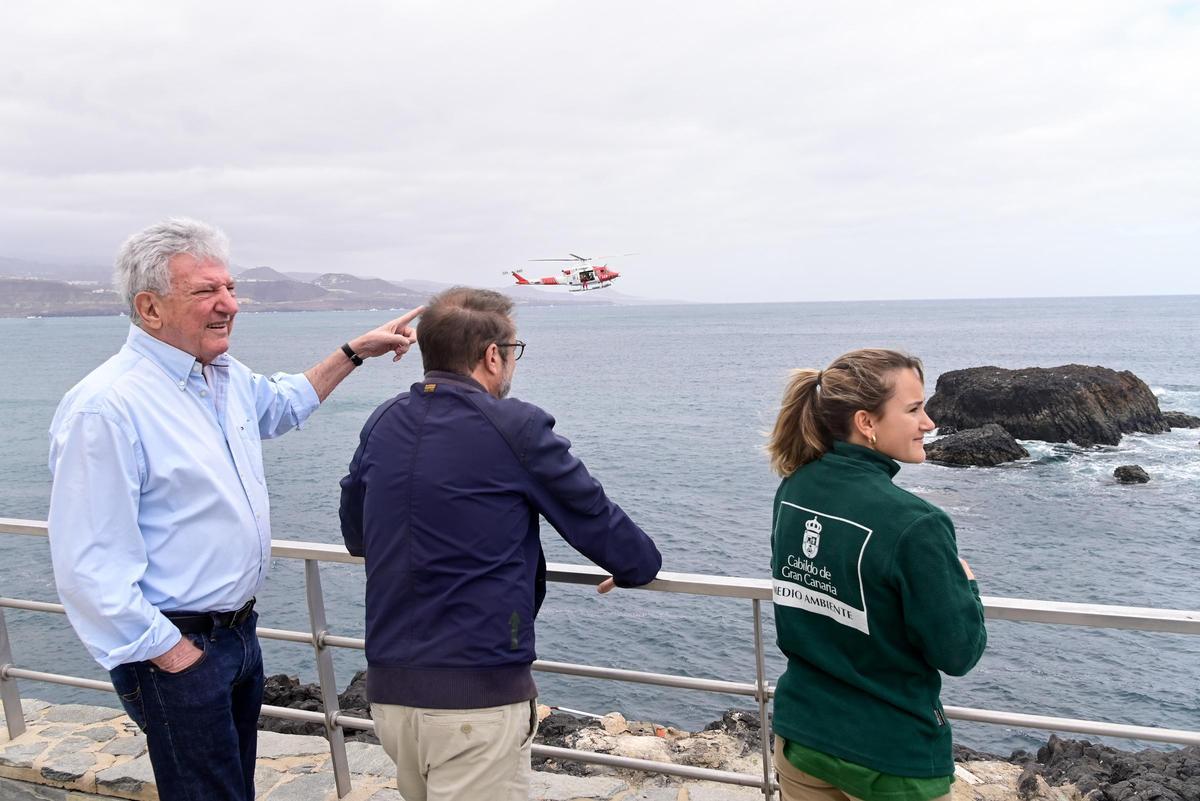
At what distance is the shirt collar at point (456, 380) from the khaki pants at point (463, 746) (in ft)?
2.61

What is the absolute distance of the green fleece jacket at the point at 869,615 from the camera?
206 cm

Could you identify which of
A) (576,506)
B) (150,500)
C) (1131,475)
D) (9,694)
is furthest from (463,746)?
(1131,475)

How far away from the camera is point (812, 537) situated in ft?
7.41

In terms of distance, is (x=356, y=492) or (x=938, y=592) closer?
(x=938, y=592)

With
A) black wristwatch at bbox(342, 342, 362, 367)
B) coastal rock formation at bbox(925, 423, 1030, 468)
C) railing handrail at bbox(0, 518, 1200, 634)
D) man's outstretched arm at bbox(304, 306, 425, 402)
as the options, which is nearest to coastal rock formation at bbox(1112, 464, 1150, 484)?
coastal rock formation at bbox(925, 423, 1030, 468)

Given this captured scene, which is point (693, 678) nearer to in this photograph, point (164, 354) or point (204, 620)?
Result: point (204, 620)

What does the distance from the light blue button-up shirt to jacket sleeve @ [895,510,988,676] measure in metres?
1.84

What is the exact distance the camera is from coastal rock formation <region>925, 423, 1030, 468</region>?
3703cm

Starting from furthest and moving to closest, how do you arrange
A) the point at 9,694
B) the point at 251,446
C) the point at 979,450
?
1. the point at 979,450
2. the point at 9,694
3. the point at 251,446

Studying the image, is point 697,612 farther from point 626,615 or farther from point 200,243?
point 200,243

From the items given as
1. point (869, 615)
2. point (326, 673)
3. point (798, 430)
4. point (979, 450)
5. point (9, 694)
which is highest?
point (798, 430)

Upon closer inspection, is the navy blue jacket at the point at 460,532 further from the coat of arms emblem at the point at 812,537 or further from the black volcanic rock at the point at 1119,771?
the black volcanic rock at the point at 1119,771

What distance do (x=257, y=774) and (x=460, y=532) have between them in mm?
2457

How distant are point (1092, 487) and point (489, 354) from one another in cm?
3481
